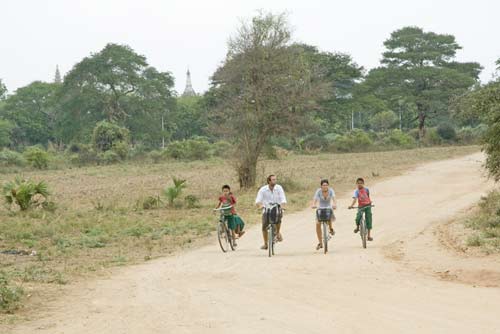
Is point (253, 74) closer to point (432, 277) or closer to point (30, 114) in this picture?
point (432, 277)

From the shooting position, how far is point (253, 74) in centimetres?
2991

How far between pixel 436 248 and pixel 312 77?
17330 millimetres

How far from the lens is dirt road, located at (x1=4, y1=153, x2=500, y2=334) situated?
28.0 ft

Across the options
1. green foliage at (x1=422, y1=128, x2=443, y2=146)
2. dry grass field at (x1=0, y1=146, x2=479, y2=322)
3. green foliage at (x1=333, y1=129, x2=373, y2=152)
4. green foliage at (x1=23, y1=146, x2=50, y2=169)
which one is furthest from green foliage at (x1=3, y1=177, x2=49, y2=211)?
green foliage at (x1=422, y1=128, x2=443, y2=146)

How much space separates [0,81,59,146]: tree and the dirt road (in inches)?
2619

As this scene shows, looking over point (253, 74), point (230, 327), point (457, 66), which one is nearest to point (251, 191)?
point (253, 74)

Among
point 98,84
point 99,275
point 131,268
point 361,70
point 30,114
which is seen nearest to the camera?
point 99,275

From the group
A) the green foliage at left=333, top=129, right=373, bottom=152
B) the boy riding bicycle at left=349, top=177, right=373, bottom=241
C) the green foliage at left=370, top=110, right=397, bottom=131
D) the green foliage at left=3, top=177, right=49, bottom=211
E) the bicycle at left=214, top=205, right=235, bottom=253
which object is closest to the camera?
the boy riding bicycle at left=349, top=177, right=373, bottom=241

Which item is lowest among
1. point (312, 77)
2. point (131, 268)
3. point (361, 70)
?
point (131, 268)

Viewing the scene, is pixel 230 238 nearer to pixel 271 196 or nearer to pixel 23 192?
pixel 271 196

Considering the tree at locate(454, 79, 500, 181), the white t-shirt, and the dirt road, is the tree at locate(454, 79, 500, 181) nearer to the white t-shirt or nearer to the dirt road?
the dirt road

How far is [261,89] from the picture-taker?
98.1 feet

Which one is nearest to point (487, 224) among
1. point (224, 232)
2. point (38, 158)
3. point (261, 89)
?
point (224, 232)

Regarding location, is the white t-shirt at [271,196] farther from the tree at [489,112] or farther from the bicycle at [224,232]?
the tree at [489,112]
